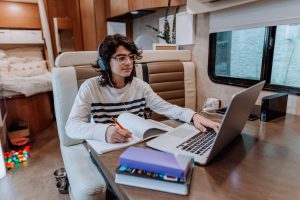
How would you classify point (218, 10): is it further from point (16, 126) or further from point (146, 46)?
point (16, 126)

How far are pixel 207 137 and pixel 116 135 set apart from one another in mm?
375

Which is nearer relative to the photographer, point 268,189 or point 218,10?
point 268,189

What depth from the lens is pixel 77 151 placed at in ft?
4.31

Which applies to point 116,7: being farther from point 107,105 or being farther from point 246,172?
point 246,172

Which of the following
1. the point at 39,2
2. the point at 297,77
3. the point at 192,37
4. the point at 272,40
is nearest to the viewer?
the point at 297,77

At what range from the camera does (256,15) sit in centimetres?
142

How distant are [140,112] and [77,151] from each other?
0.47m

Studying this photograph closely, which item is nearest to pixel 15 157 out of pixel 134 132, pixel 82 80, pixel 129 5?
pixel 82 80

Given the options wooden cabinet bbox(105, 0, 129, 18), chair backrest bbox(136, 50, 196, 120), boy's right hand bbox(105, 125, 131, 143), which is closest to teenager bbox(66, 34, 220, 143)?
boy's right hand bbox(105, 125, 131, 143)

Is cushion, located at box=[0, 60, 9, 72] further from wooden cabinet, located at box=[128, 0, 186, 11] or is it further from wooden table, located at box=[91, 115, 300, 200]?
wooden table, located at box=[91, 115, 300, 200]

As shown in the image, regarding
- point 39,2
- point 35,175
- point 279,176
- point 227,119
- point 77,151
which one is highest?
point 39,2

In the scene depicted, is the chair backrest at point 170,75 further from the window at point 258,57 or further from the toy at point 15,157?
the toy at point 15,157

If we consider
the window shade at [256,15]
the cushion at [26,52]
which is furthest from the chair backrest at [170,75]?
the cushion at [26,52]

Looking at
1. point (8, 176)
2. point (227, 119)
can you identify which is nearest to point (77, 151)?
point (227, 119)
